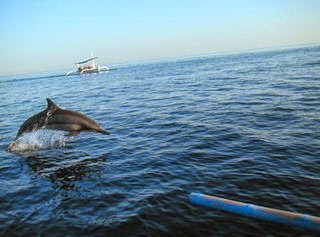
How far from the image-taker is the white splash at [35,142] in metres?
10.7

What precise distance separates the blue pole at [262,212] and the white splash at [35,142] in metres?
7.26

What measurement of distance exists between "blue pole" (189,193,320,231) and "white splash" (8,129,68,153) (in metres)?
7.26

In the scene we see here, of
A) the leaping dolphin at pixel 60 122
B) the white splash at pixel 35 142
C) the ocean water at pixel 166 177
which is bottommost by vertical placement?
the ocean water at pixel 166 177

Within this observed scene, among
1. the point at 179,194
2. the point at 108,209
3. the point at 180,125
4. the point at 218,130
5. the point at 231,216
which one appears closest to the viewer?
the point at 231,216

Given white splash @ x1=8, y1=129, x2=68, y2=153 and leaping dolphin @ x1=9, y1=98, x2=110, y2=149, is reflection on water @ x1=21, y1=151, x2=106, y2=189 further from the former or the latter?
leaping dolphin @ x1=9, y1=98, x2=110, y2=149

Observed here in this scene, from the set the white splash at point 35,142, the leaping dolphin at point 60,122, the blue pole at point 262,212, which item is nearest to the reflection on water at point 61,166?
the white splash at point 35,142

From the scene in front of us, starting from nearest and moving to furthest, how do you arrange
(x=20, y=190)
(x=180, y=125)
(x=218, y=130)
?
(x=20, y=190) < (x=218, y=130) < (x=180, y=125)

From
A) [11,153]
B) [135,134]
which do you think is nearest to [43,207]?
[11,153]

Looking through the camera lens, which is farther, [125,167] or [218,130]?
[218,130]

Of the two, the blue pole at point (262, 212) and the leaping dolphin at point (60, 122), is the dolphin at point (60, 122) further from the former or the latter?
the blue pole at point (262, 212)

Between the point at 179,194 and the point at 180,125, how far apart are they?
6466 millimetres

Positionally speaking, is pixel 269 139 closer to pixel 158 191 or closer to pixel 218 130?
pixel 218 130

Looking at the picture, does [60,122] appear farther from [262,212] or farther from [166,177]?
[262,212]

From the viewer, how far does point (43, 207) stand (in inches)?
245
